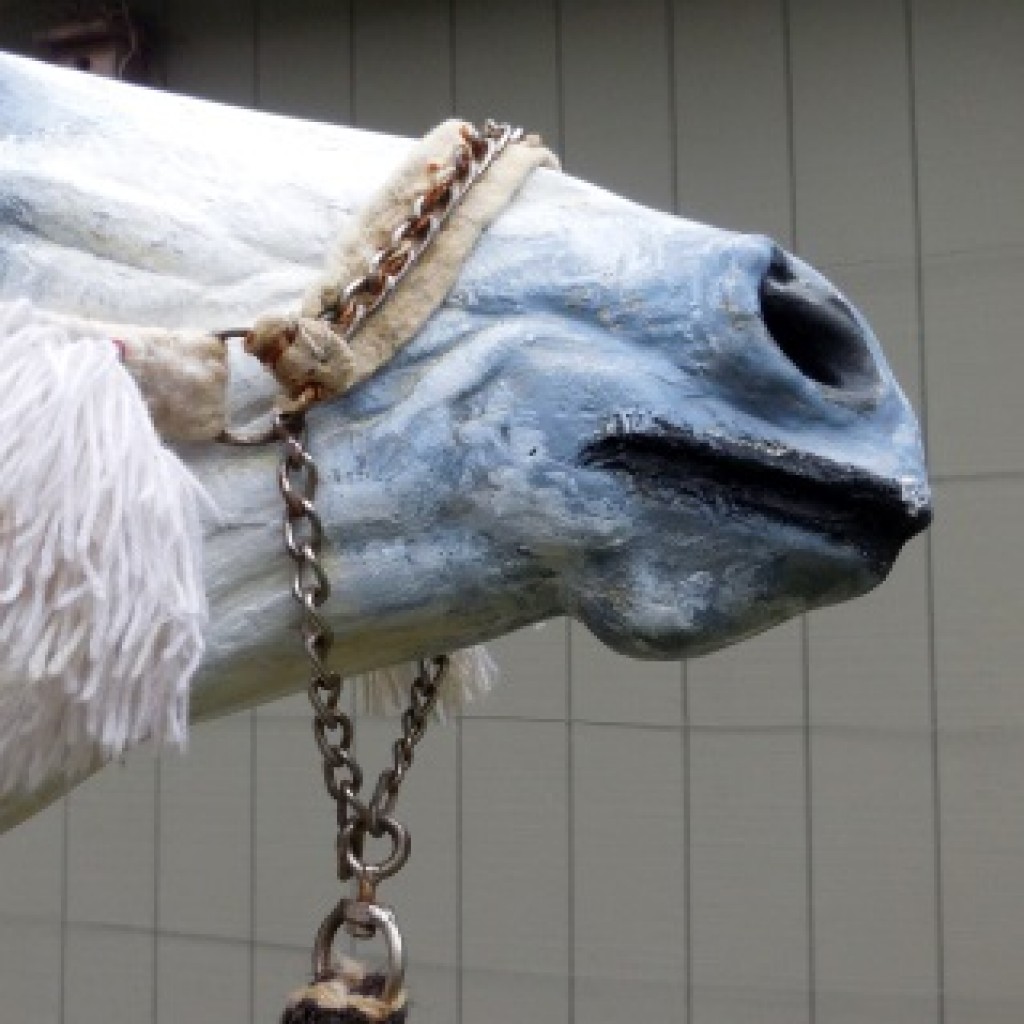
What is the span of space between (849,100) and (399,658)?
1.48 meters

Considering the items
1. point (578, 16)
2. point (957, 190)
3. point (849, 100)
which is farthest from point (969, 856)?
point (578, 16)

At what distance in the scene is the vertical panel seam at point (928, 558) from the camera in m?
1.90

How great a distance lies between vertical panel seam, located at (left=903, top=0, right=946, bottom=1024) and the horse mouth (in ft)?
4.30

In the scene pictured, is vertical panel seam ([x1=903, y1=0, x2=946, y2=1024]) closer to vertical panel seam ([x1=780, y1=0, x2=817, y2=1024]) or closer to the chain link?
vertical panel seam ([x1=780, y1=0, x2=817, y2=1024])

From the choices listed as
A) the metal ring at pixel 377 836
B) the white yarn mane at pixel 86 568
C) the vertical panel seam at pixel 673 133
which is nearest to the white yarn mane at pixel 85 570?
the white yarn mane at pixel 86 568

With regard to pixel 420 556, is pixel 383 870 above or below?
below

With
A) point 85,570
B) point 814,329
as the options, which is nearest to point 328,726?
point 85,570

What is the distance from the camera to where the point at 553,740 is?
209 cm

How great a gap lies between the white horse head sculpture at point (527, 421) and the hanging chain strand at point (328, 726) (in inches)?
0.4

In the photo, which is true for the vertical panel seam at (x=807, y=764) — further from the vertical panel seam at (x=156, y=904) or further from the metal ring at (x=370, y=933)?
the metal ring at (x=370, y=933)

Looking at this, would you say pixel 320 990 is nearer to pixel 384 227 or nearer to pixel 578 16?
pixel 384 227

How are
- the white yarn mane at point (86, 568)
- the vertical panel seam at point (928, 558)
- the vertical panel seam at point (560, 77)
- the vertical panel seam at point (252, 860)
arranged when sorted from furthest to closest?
the vertical panel seam at point (252, 860), the vertical panel seam at point (560, 77), the vertical panel seam at point (928, 558), the white yarn mane at point (86, 568)

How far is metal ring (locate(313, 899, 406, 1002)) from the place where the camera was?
2.13 feet

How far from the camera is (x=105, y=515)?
0.59 m
